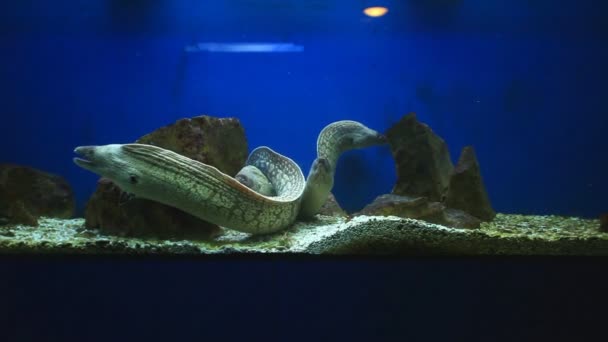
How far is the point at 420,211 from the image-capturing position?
11.4 ft

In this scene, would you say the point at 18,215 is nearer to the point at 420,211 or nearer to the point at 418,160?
the point at 420,211

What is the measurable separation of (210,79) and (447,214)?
2.35 m

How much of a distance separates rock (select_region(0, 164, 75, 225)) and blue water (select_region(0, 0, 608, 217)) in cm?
9

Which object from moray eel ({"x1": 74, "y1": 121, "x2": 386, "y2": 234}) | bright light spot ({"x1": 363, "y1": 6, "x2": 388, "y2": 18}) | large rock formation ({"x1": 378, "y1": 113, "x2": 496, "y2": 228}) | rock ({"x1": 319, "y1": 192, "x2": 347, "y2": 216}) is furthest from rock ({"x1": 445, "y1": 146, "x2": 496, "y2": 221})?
moray eel ({"x1": 74, "y1": 121, "x2": 386, "y2": 234})

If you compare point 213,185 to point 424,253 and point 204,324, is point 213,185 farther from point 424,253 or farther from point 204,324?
point 424,253

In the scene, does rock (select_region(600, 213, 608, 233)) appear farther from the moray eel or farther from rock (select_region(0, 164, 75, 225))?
rock (select_region(0, 164, 75, 225))

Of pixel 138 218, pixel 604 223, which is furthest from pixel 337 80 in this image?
pixel 604 223

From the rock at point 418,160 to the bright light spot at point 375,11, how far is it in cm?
95

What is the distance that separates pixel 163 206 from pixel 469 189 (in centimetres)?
258

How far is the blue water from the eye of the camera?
12.5 feet

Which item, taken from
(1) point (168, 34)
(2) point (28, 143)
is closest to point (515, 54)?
(1) point (168, 34)

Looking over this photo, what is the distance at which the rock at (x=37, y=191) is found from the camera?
3688 millimetres

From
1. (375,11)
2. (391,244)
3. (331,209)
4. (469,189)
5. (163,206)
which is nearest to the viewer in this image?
(391,244)

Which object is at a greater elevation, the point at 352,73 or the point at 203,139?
the point at 352,73
